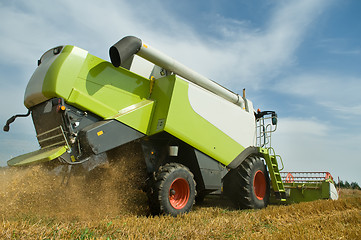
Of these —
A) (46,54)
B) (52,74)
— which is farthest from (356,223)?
(46,54)

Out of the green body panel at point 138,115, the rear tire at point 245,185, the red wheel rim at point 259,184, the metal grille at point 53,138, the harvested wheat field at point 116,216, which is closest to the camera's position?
the harvested wheat field at point 116,216

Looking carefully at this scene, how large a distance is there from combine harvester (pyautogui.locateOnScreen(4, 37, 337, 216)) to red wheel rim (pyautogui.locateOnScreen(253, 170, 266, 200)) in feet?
1.08

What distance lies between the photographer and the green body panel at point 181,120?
16.2 feet

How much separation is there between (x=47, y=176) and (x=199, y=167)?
2429 mm

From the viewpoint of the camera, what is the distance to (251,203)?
6121mm

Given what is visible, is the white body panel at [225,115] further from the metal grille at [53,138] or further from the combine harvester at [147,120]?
the metal grille at [53,138]

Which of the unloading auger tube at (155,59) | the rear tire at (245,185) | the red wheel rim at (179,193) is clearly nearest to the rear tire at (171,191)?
the red wheel rim at (179,193)

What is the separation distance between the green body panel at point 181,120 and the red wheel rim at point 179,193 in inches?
27.2

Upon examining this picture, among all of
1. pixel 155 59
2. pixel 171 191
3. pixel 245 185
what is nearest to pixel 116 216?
pixel 171 191

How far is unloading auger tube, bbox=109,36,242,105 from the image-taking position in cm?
466

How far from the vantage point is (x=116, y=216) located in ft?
13.9

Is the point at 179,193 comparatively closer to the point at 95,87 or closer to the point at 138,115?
the point at 138,115

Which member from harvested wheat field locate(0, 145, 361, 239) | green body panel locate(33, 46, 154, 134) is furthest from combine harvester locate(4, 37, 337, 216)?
harvested wheat field locate(0, 145, 361, 239)

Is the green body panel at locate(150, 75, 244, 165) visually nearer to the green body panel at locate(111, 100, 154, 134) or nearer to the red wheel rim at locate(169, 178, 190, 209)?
the green body panel at locate(111, 100, 154, 134)
